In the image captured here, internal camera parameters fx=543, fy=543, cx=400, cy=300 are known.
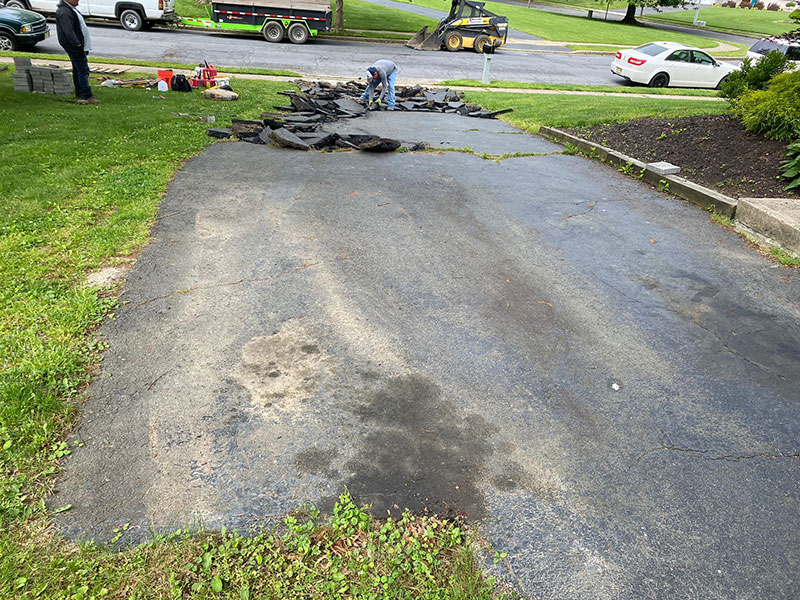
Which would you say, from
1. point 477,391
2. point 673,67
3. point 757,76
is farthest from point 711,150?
point 673,67

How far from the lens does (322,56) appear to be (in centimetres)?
2239

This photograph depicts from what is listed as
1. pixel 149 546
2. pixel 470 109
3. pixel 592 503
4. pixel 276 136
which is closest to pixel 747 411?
pixel 592 503

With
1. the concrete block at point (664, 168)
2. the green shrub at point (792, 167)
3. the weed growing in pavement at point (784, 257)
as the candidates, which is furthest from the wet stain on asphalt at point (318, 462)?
the concrete block at point (664, 168)

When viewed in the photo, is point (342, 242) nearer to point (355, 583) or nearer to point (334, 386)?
point (334, 386)

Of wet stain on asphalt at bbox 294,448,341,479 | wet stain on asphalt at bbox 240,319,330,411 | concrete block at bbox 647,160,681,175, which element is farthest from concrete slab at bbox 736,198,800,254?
wet stain on asphalt at bbox 294,448,341,479

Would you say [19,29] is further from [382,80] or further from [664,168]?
[664,168]

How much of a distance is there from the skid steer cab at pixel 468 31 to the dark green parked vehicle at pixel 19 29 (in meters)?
16.1

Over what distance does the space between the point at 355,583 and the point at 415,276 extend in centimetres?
313

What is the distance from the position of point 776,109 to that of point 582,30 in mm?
38295

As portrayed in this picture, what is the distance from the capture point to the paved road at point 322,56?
64.6 ft

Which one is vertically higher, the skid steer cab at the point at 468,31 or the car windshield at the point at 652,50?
the skid steer cab at the point at 468,31

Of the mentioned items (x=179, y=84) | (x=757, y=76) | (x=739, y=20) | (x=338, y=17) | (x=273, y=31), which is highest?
(x=739, y=20)

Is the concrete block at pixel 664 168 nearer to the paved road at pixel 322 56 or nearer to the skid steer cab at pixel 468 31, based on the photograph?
the paved road at pixel 322 56

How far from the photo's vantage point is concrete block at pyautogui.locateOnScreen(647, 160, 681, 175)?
8.11 m
